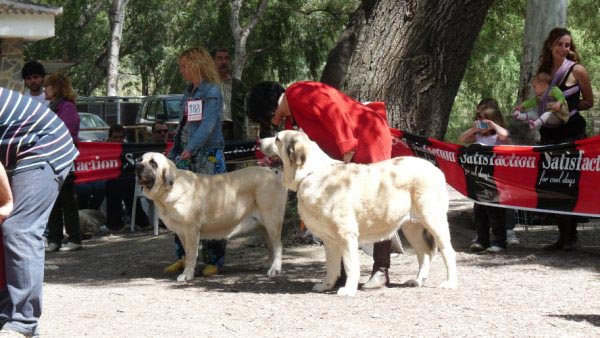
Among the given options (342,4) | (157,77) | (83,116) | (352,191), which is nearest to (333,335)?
(352,191)

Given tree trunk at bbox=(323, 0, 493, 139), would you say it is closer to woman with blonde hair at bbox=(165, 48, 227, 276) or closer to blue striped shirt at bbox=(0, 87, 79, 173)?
woman with blonde hair at bbox=(165, 48, 227, 276)

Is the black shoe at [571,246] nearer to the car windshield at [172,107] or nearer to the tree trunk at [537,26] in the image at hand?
the tree trunk at [537,26]

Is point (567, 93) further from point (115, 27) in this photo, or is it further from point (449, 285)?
point (115, 27)

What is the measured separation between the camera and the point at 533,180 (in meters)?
8.83

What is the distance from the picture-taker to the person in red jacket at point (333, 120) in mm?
6918

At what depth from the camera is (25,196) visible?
16.6ft

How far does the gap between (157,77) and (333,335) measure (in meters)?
45.5

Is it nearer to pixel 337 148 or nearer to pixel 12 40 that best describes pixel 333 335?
pixel 337 148

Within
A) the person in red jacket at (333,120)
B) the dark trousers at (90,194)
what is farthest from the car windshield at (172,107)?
the person in red jacket at (333,120)

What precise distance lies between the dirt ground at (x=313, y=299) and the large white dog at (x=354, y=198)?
0.40m

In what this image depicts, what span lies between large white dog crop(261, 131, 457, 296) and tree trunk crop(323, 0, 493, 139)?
2.40m

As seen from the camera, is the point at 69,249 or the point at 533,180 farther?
the point at 69,249

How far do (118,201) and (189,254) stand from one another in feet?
16.4

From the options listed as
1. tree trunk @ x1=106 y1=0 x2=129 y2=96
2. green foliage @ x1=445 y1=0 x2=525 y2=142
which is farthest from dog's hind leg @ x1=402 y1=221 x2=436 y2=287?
tree trunk @ x1=106 y1=0 x2=129 y2=96
